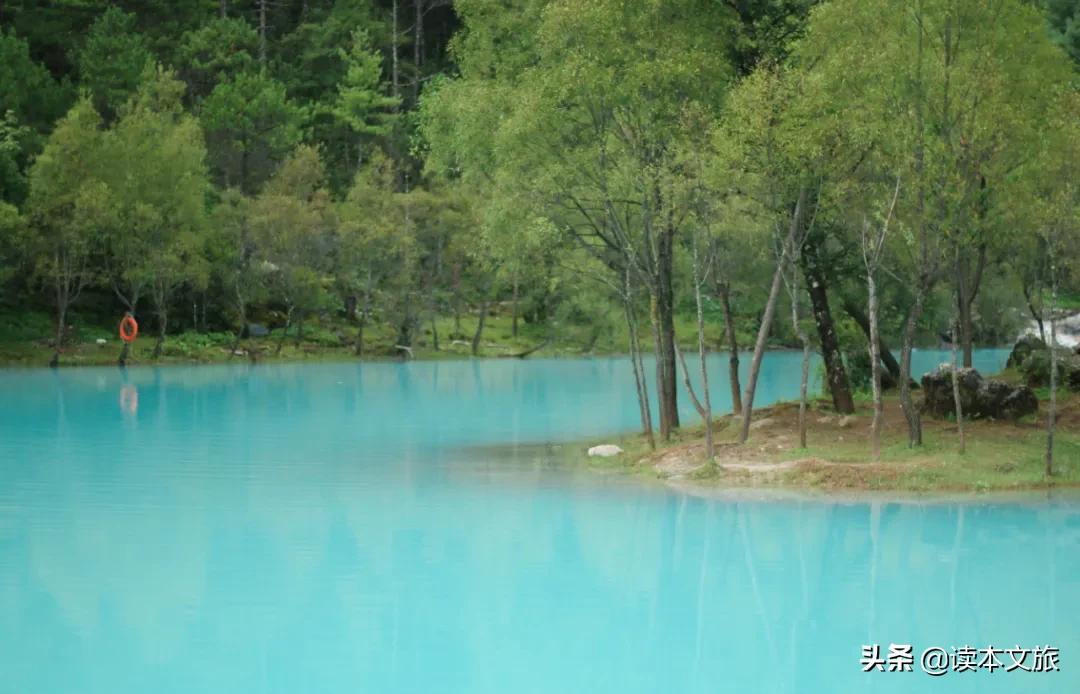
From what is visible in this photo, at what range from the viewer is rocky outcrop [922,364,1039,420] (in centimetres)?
3228

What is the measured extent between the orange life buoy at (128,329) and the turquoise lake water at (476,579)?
33565 mm

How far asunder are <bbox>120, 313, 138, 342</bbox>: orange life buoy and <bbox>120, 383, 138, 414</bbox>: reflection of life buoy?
10721 millimetres

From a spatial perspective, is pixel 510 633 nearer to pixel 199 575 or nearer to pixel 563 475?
pixel 199 575

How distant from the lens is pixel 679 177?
2981 cm

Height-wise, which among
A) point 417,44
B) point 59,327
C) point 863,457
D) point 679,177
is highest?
point 417,44

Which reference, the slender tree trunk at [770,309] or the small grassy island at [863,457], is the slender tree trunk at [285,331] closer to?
the small grassy island at [863,457]

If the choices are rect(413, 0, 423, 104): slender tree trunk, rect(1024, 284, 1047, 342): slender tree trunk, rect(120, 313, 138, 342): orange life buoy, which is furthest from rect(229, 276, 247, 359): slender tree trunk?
rect(1024, 284, 1047, 342): slender tree trunk

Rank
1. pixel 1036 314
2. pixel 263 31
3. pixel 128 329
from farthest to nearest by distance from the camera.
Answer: pixel 263 31 < pixel 128 329 < pixel 1036 314

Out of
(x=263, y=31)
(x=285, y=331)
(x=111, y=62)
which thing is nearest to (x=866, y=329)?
(x=285, y=331)

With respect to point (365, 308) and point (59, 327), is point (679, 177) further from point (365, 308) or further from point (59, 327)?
point (365, 308)

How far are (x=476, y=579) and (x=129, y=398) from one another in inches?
1409

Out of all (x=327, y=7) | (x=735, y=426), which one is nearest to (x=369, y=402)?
(x=735, y=426)

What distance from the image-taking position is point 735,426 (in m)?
34.3

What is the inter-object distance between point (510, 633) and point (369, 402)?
37.0 metres
